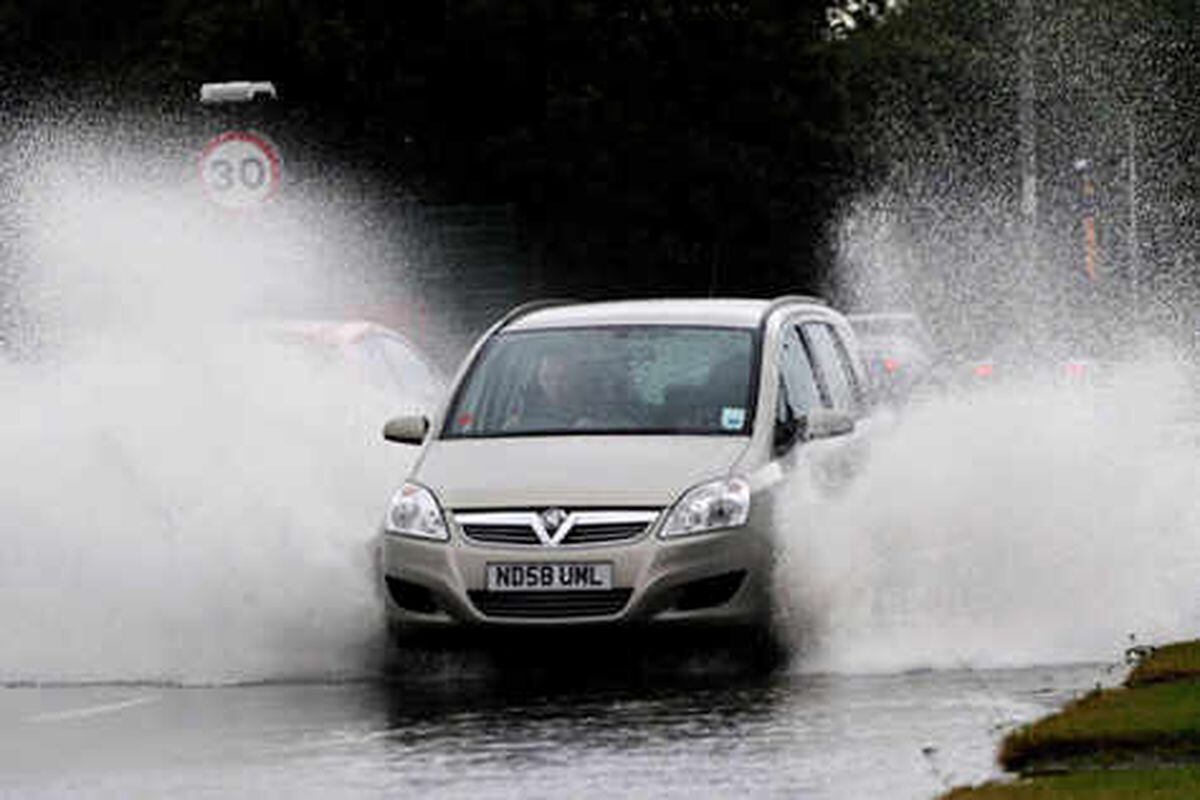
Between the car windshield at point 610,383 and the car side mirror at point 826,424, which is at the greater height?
the car windshield at point 610,383

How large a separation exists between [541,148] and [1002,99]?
1991cm

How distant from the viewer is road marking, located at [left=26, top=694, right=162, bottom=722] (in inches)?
533

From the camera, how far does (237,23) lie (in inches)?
2227

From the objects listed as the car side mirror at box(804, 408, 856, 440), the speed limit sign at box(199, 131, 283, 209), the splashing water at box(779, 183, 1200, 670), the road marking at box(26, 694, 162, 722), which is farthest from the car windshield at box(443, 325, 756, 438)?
the speed limit sign at box(199, 131, 283, 209)

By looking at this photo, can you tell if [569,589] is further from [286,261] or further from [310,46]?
[310,46]

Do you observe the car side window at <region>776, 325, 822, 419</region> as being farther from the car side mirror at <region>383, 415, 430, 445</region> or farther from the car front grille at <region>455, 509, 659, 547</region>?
the car side mirror at <region>383, 415, 430, 445</region>

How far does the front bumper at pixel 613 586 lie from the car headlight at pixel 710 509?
0.15ft

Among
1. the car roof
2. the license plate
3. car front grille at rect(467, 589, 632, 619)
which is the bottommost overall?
car front grille at rect(467, 589, 632, 619)

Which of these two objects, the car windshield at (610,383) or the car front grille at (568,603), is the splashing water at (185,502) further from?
the car front grille at (568,603)

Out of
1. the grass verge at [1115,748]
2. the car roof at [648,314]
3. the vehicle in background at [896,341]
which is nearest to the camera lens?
the grass verge at [1115,748]

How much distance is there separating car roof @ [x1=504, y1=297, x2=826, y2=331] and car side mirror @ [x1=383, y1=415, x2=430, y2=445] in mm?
800

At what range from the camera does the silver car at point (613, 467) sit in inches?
554

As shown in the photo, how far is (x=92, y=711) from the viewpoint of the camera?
544 inches

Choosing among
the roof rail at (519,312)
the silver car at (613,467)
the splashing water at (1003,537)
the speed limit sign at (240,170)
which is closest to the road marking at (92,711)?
the silver car at (613,467)
